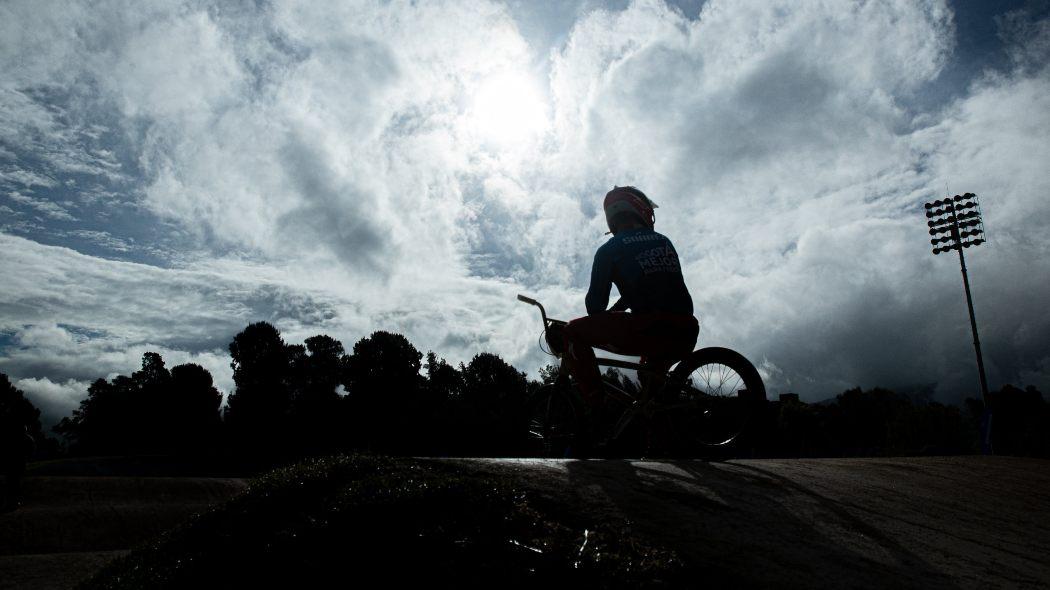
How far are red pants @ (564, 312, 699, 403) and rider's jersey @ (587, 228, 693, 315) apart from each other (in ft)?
0.45

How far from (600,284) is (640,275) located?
1.64 feet

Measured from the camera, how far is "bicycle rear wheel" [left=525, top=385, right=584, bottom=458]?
24.2 feet

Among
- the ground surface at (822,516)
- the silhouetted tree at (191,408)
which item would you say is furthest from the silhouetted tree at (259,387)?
the ground surface at (822,516)

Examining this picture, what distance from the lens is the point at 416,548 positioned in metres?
2.92

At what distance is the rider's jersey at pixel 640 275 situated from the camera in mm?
6082

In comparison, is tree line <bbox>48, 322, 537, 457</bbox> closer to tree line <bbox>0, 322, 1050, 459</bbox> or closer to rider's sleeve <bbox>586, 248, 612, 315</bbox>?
tree line <bbox>0, 322, 1050, 459</bbox>

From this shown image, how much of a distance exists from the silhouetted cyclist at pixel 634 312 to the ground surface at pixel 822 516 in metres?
1.38

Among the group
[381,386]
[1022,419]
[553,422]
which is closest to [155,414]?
[381,386]

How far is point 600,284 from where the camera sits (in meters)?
6.43

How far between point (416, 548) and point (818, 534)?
7.56ft

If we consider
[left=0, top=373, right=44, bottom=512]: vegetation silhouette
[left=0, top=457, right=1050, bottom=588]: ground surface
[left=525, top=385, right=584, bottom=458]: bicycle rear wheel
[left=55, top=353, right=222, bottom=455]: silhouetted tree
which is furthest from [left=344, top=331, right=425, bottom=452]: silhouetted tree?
[left=0, top=457, right=1050, bottom=588]: ground surface

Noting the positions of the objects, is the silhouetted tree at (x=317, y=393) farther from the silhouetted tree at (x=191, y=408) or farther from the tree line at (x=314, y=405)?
the silhouetted tree at (x=191, y=408)

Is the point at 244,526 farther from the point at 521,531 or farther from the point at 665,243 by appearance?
the point at 665,243

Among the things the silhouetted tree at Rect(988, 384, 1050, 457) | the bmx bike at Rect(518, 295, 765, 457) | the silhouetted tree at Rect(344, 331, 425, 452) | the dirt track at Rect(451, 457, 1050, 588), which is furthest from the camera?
the silhouetted tree at Rect(988, 384, 1050, 457)
